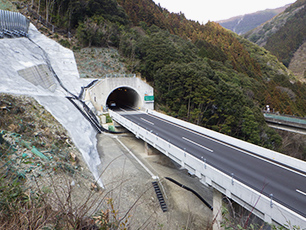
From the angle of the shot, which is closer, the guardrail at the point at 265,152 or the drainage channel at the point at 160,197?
the guardrail at the point at 265,152

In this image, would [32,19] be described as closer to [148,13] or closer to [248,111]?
[148,13]

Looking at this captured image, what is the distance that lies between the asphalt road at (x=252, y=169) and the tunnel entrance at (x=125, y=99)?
17792mm

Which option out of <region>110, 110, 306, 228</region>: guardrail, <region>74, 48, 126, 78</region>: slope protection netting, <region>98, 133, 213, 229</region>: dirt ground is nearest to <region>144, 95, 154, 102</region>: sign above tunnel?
<region>74, 48, 126, 78</region>: slope protection netting

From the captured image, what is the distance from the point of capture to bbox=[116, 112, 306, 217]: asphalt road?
8.12 m

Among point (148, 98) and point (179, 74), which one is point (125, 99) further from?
point (179, 74)

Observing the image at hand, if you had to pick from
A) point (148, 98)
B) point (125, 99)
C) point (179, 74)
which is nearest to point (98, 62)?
point (125, 99)

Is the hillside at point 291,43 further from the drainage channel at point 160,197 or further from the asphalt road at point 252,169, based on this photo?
the drainage channel at point 160,197

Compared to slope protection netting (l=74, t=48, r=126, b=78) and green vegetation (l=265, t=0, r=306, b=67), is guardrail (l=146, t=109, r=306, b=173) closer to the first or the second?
slope protection netting (l=74, t=48, r=126, b=78)

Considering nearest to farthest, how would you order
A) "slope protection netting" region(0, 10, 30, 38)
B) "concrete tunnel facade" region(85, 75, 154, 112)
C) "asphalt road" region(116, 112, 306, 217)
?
1. "asphalt road" region(116, 112, 306, 217)
2. "slope protection netting" region(0, 10, 30, 38)
3. "concrete tunnel facade" region(85, 75, 154, 112)

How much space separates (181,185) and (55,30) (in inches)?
1728

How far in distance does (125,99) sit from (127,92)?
270 cm

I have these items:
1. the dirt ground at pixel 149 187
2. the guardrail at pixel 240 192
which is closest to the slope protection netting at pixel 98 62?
the dirt ground at pixel 149 187

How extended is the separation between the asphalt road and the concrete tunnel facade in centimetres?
1545

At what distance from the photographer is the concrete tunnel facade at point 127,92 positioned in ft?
94.5
